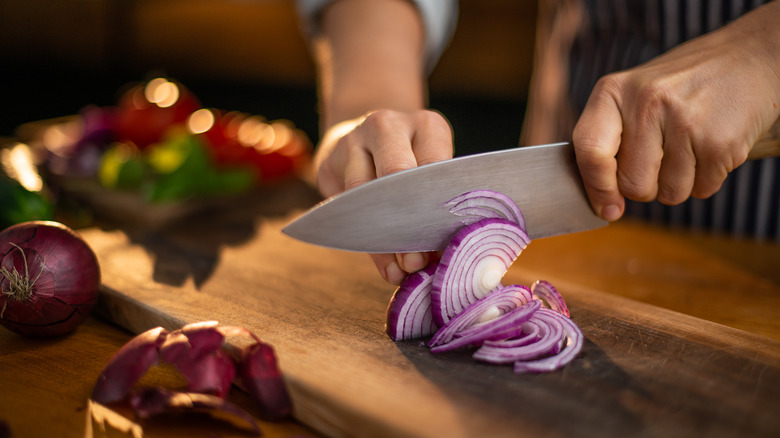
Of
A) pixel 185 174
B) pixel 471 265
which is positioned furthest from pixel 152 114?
pixel 471 265

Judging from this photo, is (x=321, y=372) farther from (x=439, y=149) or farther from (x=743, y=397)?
(x=743, y=397)

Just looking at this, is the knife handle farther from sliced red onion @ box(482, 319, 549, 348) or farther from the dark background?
the dark background

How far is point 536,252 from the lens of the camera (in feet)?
6.10

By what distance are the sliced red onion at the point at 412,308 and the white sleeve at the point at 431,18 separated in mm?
1103

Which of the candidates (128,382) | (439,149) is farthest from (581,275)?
(128,382)

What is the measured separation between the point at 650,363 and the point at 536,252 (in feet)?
2.58

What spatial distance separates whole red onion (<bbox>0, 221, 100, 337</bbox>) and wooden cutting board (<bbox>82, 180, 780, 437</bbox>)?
13 cm

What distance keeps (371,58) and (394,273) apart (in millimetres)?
802

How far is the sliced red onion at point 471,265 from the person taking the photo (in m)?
1.16

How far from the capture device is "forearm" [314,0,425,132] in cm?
173

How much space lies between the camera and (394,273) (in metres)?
1.23

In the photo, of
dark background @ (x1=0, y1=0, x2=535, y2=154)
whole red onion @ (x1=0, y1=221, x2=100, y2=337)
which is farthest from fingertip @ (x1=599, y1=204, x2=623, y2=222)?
dark background @ (x1=0, y1=0, x2=535, y2=154)

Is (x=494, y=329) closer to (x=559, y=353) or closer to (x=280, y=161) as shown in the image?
(x=559, y=353)

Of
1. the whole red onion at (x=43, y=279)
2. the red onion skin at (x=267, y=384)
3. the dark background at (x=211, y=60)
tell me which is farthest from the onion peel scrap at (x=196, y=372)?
the dark background at (x=211, y=60)
